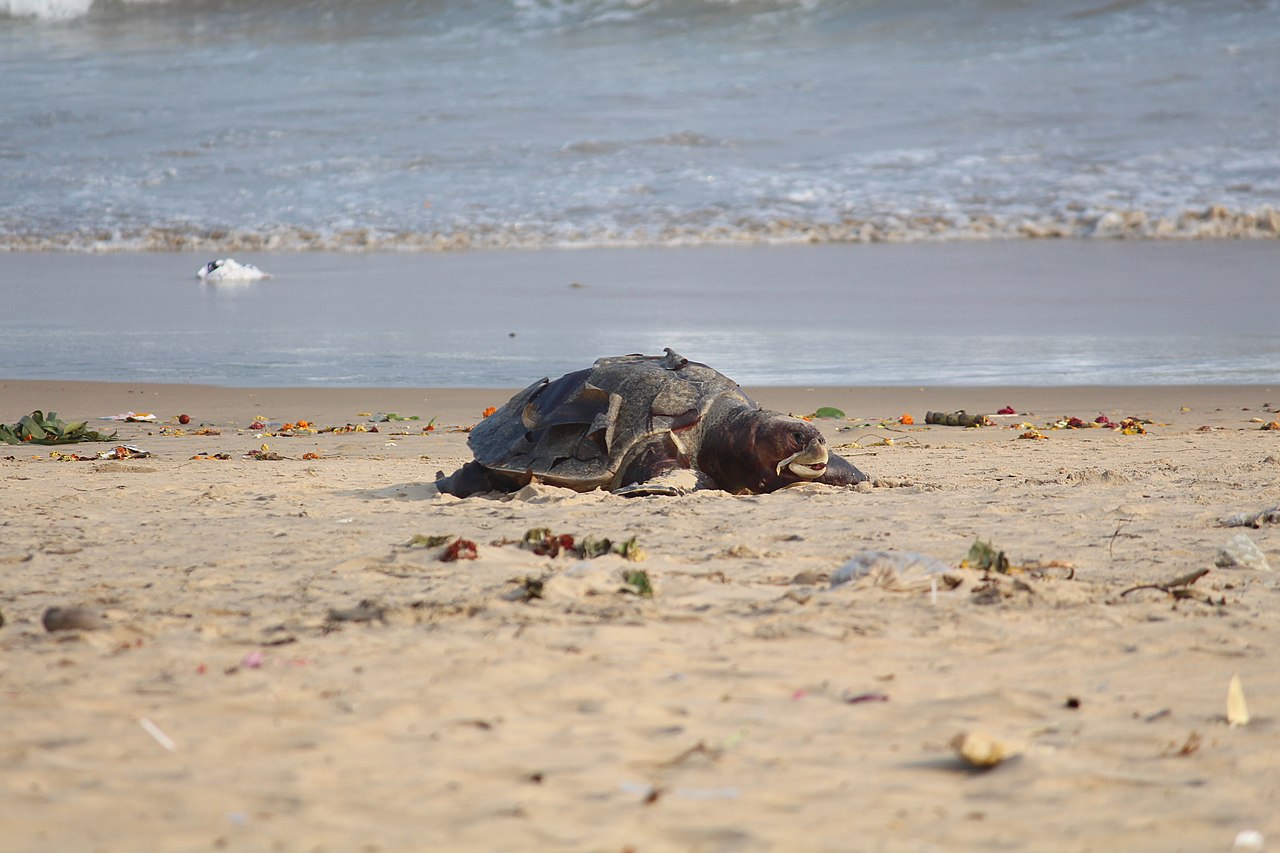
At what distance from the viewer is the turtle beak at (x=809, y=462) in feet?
15.8

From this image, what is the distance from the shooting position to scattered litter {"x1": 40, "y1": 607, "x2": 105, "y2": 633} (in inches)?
114

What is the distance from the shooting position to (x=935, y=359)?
8648 mm

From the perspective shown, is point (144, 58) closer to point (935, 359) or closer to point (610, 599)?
point (935, 359)

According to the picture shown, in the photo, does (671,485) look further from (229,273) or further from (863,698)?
(229,273)

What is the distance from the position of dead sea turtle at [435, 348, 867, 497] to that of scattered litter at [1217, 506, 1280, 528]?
1.42 m

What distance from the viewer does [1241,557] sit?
3.60m

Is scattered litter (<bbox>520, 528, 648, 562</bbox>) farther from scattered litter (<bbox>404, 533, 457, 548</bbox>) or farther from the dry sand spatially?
scattered litter (<bbox>404, 533, 457, 548</bbox>)

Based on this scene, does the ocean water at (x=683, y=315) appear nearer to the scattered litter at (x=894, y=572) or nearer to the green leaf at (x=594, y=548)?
the green leaf at (x=594, y=548)

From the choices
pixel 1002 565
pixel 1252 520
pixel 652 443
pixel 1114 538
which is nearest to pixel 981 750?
pixel 1002 565

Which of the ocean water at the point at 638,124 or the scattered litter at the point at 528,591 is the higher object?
the ocean water at the point at 638,124

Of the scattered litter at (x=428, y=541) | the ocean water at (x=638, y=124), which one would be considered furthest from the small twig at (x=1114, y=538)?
the ocean water at (x=638, y=124)

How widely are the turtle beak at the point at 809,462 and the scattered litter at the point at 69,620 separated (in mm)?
2665

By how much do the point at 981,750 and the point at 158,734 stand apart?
150 cm

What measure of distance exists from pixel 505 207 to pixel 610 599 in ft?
46.0
